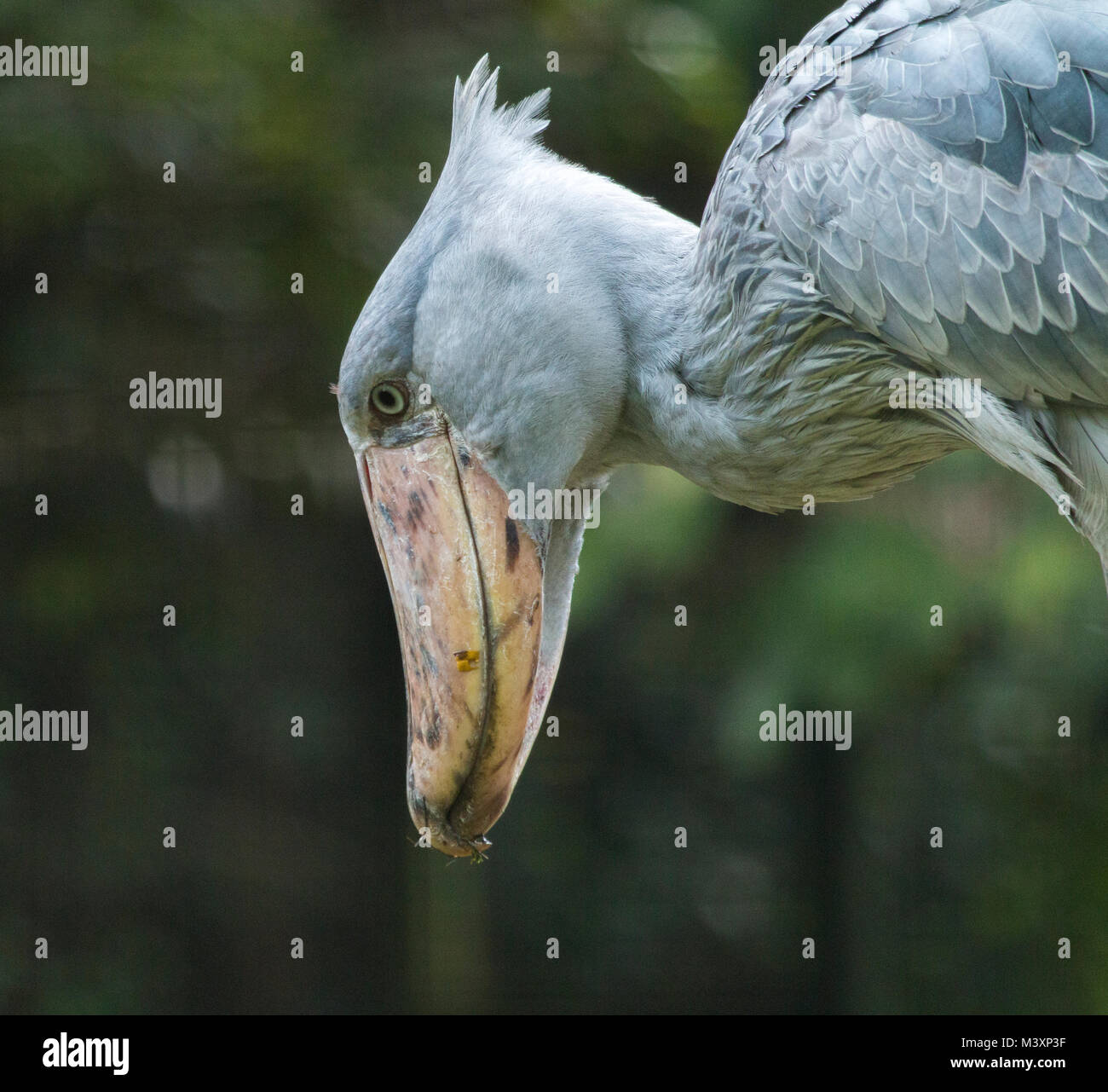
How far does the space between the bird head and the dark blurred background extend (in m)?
2.59

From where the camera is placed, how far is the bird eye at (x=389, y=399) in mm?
2420

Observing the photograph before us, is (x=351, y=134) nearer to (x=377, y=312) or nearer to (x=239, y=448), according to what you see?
(x=239, y=448)

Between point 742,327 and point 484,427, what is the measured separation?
0.44 m

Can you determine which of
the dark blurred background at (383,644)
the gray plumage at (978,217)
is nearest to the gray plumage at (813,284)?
the gray plumage at (978,217)

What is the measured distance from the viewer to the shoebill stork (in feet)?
6.57

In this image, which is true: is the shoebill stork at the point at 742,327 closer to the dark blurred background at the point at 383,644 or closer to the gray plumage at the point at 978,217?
the gray plumage at the point at 978,217

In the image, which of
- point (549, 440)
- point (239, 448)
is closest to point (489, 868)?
point (239, 448)

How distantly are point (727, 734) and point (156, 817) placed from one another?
95.5 inches

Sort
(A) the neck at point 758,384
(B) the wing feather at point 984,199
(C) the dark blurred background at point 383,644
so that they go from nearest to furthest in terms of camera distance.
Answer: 1. (B) the wing feather at point 984,199
2. (A) the neck at point 758,384
3. (C) the dark blurred background at point 383,644

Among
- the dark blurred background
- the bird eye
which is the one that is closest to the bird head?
the bird eye

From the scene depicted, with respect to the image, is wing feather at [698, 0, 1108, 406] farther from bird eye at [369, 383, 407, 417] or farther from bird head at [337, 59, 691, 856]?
bird eye at [369, 383, 407, 417]

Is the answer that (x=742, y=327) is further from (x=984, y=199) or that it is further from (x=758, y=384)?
(x=984, y=199)

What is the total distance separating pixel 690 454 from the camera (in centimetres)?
229

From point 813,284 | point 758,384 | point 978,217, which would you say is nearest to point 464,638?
point 758,384
